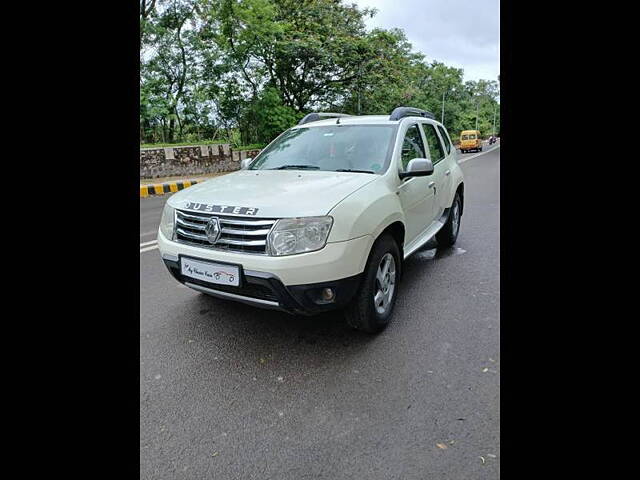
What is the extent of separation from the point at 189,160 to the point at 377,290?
485 inches

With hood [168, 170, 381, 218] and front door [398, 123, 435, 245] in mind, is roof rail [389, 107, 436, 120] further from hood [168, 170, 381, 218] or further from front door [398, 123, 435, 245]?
hood [168, 170, 381, 218]

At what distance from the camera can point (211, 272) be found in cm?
262

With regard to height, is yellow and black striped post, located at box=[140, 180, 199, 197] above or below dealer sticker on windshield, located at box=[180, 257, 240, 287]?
above

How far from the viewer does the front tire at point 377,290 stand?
9.06ft

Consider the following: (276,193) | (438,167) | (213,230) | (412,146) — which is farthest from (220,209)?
(438,167)

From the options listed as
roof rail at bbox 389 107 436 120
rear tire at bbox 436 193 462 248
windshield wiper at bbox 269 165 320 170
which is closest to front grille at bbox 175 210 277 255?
windshield wiper at bbox 269 165 320 170

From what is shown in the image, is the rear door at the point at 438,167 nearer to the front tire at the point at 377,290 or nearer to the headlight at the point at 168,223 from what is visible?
the front tire at the point at 377,290

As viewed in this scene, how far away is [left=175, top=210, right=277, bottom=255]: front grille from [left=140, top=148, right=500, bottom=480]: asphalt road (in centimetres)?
73

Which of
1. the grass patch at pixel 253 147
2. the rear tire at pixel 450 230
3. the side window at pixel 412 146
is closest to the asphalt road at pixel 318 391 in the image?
the side window at pixel 412 146

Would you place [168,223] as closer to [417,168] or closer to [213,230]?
[213,230]

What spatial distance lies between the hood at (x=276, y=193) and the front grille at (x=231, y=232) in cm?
5

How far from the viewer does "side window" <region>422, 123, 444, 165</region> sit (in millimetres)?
4426
